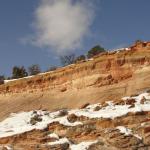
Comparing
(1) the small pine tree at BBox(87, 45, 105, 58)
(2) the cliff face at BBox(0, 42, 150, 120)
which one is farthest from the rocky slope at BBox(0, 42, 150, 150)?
(1) the small pine tree at BBox(87, 45, 105, 58)

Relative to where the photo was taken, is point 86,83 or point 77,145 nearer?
point 77,145

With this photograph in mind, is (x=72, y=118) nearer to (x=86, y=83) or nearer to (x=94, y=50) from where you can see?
(x=86, y=83)

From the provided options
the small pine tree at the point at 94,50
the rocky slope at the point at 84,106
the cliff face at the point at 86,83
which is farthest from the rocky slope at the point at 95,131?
the small pine tree at the point at 94,50

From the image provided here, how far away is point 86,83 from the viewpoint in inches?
1930

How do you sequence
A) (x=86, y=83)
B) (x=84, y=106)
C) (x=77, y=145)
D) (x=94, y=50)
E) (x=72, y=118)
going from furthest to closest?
1. (x=94, y=50)
2. (x=86, y=83)
3. (x=84, y=106)
4. (x=72, y=118)
5. (x=77, y=145)

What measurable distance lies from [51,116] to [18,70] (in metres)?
40.5

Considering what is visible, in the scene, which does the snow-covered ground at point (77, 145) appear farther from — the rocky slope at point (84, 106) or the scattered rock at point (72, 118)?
the scattered rock at point (72, 118)

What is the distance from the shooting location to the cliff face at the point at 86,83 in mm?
45000

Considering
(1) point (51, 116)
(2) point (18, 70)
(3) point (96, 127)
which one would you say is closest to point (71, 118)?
(3) point (96, 127)

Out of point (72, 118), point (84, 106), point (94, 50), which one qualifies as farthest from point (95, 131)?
point (94, 50)

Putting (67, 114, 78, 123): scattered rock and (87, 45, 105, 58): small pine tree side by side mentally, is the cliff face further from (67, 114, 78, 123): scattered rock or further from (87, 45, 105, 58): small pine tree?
(87, 45, 105, 58): small pine tree

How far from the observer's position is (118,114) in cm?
3309

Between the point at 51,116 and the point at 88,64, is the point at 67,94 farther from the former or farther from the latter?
the point at 51,116

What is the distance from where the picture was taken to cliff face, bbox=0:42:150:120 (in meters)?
45.0
